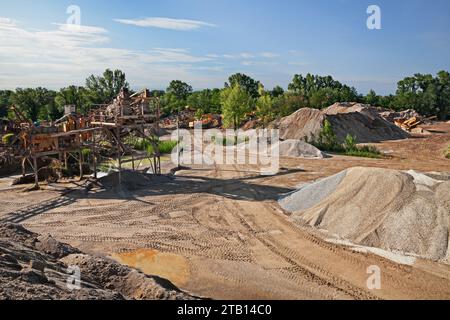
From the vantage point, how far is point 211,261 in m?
10.6

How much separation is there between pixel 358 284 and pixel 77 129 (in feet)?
A: 53.3

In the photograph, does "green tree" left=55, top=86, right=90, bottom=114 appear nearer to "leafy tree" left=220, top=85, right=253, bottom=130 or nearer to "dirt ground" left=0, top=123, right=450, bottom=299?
"leafy tree" left=220, top=85, right=253, bottom=130

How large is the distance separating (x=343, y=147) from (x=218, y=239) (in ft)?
72.8

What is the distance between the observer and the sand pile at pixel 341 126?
36513 mm

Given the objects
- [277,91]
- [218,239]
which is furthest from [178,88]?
[218,239]

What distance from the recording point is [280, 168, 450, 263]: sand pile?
10.9m

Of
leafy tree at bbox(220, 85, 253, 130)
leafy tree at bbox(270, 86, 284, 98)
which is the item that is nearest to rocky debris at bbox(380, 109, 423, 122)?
leafy tree at bbox(220, 85, 253, 130)

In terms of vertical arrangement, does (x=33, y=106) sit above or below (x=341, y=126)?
above

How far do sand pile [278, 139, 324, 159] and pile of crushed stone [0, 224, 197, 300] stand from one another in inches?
828

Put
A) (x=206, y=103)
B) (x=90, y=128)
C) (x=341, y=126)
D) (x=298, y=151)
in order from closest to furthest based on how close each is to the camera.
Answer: (x=90, y=128) → (x=298, y=151) → (x=341, y=126) → (x=206, y=103)

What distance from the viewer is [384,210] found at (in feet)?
39.9

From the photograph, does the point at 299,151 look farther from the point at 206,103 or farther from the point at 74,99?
the point at 206,103

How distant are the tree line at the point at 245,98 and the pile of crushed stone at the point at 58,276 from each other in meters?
31.2
